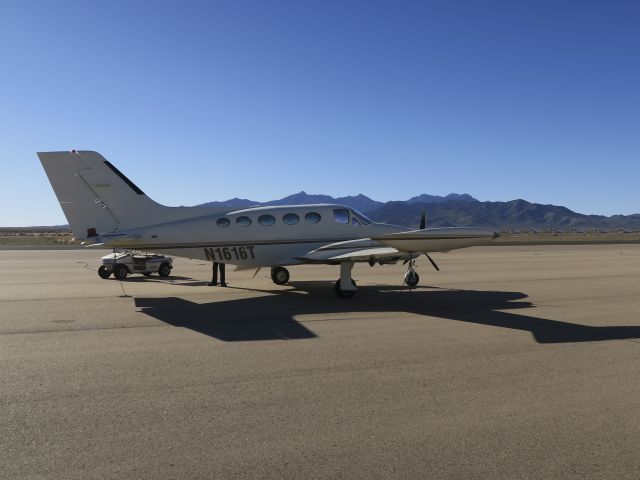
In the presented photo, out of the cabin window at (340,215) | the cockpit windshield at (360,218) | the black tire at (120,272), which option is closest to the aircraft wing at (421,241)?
the cabin window at (340,215)

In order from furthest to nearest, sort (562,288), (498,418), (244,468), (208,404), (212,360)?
(562,288)
(212,360)
(208,404)
(498,418)
(244,468)

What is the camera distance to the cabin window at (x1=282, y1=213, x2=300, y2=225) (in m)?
18.2

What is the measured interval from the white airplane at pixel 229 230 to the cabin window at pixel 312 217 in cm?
3

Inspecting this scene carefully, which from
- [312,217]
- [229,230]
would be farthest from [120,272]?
[312,217]

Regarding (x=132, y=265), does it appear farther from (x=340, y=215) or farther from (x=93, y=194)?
(x=340, y=215)

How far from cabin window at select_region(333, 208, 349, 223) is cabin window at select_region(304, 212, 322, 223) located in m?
0.60

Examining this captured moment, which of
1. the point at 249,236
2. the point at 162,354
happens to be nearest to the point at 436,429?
the point at 162,354

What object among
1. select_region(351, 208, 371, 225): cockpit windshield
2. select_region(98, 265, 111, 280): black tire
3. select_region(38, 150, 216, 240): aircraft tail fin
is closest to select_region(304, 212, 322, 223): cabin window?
select_region(351, 208, 371, 225): cockpit windshield

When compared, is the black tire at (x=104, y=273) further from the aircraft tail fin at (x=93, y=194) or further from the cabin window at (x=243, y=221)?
the cabin window at (x=243, y=221)

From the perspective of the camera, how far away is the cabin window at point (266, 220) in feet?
58.8

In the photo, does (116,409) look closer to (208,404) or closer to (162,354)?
(208,404)

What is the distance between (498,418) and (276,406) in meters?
2.59

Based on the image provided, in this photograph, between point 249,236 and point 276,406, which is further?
point 249,236

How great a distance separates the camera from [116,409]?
634 centimetres
